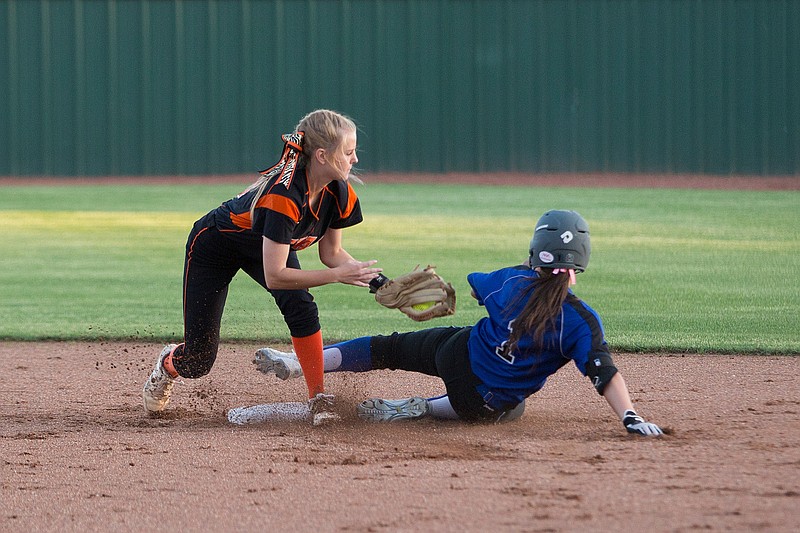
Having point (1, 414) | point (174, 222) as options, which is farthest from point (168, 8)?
point (1, 414)

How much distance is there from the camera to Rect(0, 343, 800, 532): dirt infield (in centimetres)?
342

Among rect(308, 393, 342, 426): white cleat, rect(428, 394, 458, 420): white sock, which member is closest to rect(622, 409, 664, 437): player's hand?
rect(428, 394, 458, 420): white sock

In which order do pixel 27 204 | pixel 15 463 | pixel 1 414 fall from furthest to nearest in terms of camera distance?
pixel 27 204 < pixel 1 414 < pixel 15 463

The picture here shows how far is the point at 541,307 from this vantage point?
4297 millimetres

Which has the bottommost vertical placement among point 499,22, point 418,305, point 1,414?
point 1,414

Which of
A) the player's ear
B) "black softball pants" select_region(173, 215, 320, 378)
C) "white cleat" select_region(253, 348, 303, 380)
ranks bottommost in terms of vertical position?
"white cleat" select_region(253, 348, 303, 380)

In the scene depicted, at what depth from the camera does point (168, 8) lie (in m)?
23.8

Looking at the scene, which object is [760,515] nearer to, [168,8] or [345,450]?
[345,450]

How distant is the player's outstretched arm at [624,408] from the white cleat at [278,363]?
1409 mm

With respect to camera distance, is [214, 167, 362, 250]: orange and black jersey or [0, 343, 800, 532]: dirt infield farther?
[214, 167, 362, 250]: orange and black jersey

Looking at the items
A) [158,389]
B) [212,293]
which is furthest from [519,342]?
[158,389]

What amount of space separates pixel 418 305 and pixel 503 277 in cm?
39

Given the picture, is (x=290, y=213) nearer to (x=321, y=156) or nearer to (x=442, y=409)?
(x=321, y=156)

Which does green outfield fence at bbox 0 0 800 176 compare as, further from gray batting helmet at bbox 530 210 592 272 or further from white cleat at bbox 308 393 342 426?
gray batting helmet at bbox 530 210 592 272
